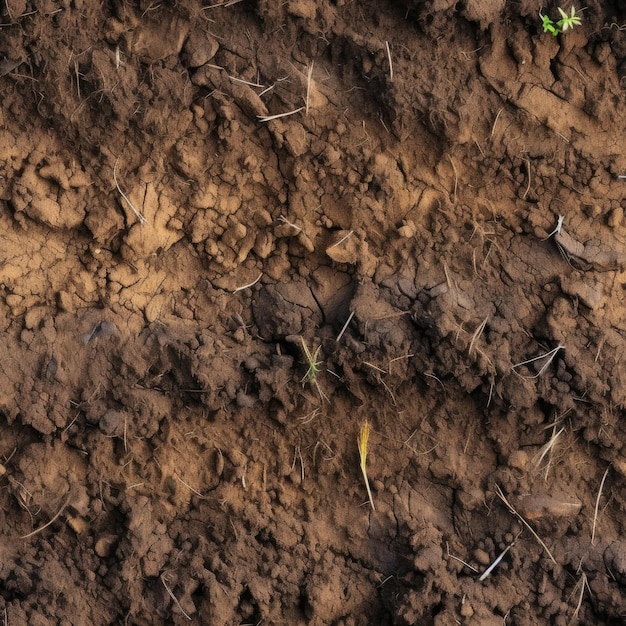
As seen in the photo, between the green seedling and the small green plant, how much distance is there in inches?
56.6

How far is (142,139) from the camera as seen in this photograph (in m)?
3.40

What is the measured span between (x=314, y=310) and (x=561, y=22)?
4.50 ft

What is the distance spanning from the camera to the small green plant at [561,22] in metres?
3.42

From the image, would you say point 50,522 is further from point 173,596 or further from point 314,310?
point 314,310

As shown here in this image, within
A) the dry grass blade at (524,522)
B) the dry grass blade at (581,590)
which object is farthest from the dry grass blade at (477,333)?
the dry grass blade at (581,590)

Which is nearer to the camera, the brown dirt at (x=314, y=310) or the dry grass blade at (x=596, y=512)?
the brown dirt at (x=314, y=310)

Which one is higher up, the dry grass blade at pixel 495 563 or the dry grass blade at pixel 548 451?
the dry grass blade at pixel 548 451

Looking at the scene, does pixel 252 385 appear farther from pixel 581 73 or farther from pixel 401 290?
pixel 581 73

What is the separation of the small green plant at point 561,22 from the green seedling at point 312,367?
1437 mm

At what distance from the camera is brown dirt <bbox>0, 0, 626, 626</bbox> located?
3.36 m

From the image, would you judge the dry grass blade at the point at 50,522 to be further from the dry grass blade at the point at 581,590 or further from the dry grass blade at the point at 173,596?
the dry grass blade at the point at 581,590

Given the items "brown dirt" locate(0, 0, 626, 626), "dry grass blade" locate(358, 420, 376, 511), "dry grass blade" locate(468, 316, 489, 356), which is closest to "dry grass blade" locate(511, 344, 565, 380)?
"brown dirt" locate(0, 0, 626, 626)

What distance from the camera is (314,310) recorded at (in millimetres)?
3541

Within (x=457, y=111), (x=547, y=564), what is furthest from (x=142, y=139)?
(x=547, y=564)
